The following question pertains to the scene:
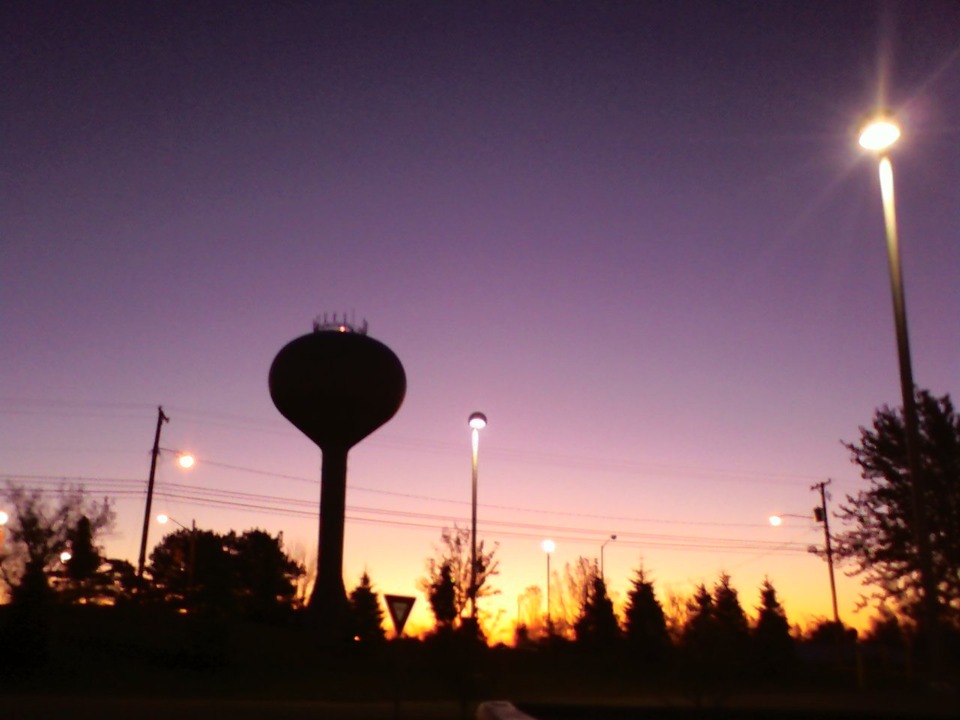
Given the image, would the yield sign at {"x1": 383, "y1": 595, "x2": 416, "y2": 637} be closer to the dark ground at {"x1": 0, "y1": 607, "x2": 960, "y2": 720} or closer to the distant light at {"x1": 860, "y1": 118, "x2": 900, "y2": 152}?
the dark ground at {"x1": 0, "y1": 607, "x2": 960, "y2": 720}

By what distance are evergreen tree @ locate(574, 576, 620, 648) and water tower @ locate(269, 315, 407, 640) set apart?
16.9m

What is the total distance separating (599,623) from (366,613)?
49.9 feet

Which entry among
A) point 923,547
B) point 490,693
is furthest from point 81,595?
point 923,547

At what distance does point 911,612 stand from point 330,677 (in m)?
25.1

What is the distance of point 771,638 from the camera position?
165 ft

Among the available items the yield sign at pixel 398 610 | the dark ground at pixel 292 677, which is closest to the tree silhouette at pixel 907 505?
→ the dark ground at pixel 292 677

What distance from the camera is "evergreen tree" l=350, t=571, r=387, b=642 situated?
170ft

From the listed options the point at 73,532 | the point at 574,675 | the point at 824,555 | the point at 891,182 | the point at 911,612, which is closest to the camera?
the point at 891,182

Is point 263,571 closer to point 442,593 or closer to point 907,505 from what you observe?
point 442,593

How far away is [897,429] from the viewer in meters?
29.5

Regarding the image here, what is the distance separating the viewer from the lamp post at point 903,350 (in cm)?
925

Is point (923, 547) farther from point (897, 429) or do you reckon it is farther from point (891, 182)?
point (897, 429)

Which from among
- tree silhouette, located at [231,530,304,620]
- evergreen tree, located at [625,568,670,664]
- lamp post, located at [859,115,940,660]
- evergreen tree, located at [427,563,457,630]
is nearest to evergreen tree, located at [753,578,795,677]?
evergreen tree, located at [625,568,670,664]

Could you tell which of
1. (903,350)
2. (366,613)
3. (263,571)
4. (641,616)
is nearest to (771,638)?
(641,616)
